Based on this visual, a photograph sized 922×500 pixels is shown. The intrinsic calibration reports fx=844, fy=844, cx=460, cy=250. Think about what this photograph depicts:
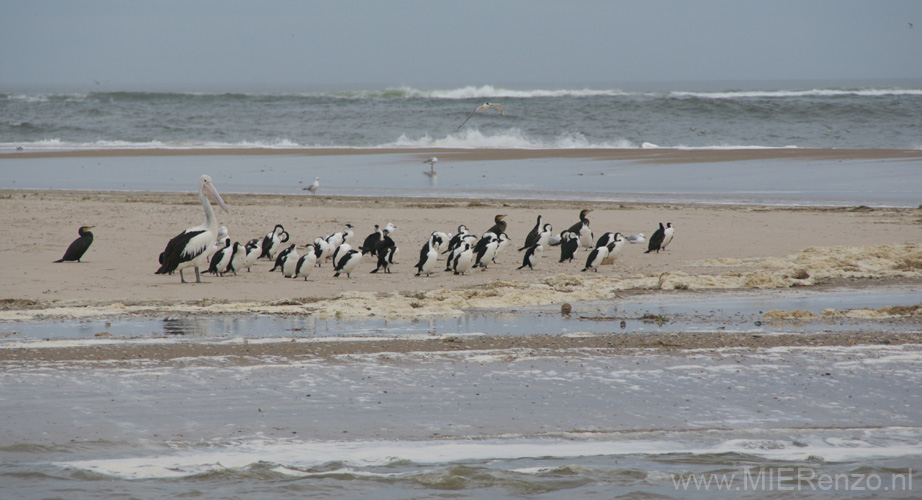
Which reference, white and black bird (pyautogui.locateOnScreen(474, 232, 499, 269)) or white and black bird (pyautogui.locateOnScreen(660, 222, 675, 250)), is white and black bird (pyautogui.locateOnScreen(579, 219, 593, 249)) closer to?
white and black bird (pyautogui.locateOnScreen(660, 222, 675, 250))

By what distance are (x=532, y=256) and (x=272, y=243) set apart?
409 cm

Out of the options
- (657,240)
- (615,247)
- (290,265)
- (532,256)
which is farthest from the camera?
(657,240)

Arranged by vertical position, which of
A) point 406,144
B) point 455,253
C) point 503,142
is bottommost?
point 455,253

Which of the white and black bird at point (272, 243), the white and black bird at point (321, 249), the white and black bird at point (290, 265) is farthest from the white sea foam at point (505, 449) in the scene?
the white and black bird at point (272, 243)

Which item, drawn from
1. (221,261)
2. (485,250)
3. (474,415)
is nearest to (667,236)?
(485,250)

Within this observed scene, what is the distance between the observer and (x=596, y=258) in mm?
12250

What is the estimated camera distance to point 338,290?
10805mm

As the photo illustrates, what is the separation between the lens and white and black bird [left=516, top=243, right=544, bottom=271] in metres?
12.7

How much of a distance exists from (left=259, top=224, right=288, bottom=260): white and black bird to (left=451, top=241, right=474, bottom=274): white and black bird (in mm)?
3077

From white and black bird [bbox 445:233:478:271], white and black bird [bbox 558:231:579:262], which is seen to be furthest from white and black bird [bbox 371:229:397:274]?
white and black bird [bbox 558:231:579:262]

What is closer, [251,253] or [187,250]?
[187,250]

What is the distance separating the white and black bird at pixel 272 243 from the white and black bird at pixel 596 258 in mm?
4870

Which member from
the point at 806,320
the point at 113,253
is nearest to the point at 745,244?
the point at 806,320

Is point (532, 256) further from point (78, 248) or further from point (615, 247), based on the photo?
point (78, 248)
